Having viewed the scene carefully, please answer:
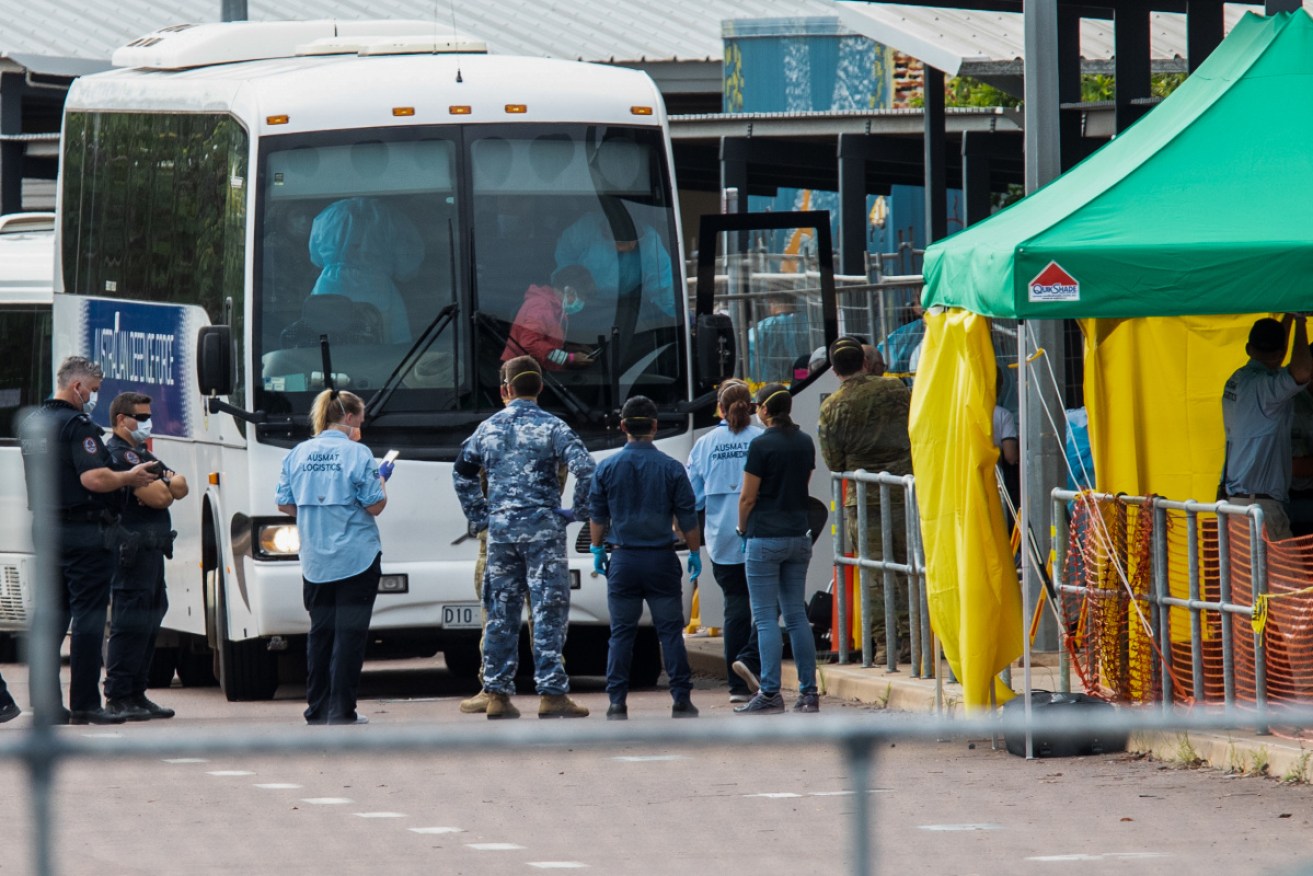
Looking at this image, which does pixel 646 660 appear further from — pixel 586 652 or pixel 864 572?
pixel 864 572

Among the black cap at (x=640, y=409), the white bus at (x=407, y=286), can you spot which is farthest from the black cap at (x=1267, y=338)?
the white bus at (x=407, y=286)

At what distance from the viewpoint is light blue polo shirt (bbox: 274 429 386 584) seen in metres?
11.6

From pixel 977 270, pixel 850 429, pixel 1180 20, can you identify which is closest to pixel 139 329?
pixel 850 429

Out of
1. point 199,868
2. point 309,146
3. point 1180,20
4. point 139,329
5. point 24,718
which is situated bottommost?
point 24,718

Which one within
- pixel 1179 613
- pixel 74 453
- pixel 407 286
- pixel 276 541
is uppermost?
pixel 407 286

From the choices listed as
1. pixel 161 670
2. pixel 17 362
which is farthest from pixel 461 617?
pixel 17 362

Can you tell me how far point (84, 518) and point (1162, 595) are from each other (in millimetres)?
5410

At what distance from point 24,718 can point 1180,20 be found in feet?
59.0

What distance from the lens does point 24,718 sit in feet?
40.2

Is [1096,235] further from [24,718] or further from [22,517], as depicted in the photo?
[22,517]

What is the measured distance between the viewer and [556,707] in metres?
11.9

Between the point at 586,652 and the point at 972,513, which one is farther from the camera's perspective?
the point at 586,652

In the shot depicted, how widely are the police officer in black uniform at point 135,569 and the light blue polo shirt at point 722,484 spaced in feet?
8.99

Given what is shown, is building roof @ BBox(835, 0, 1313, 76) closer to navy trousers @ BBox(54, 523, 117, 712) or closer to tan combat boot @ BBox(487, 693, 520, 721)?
tan combat boot @ BBox(487, 693, 520, 721)
